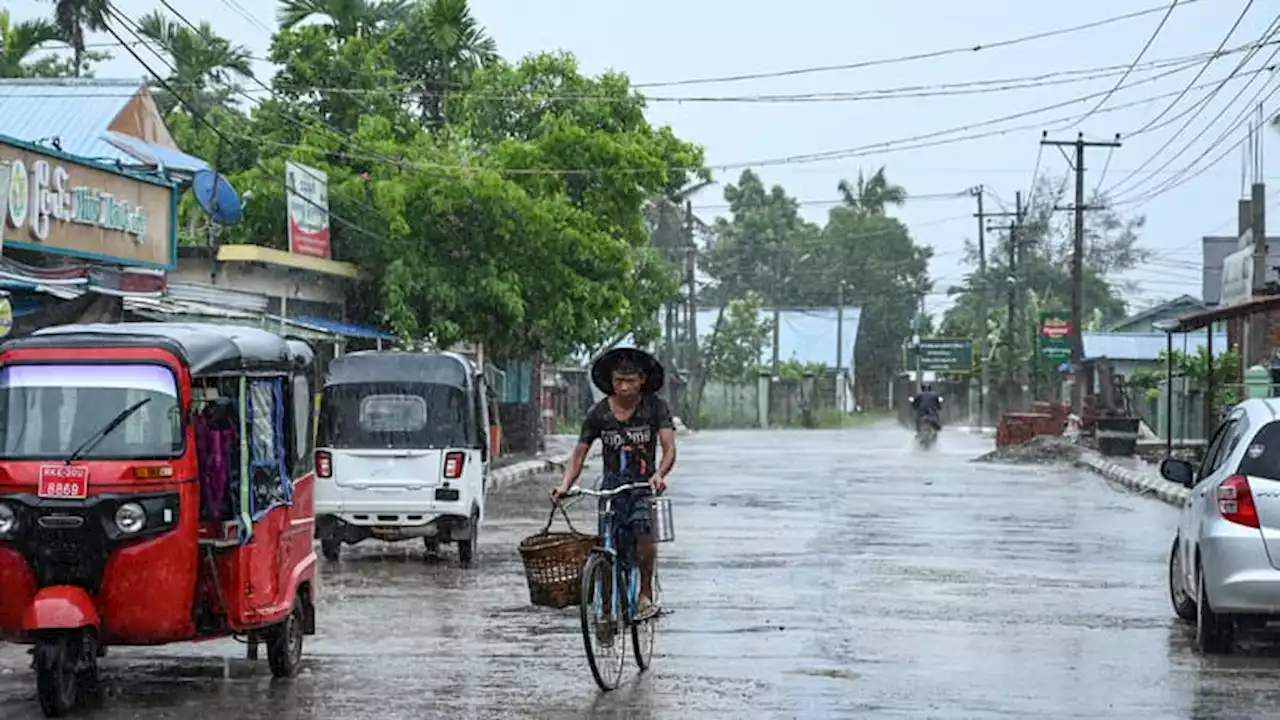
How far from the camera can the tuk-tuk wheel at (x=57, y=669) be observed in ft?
33.2

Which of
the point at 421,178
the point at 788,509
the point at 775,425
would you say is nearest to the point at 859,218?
the point at 775,425

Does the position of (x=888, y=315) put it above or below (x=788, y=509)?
above

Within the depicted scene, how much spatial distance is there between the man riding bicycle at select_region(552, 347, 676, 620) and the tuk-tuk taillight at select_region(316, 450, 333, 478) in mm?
8647

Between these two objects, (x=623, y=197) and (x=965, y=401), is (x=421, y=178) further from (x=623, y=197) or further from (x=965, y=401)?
(x=965, y=401)

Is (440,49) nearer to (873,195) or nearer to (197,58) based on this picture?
(197,58)

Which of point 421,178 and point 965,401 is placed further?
point 965,401

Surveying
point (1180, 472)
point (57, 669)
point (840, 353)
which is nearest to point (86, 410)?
point (57, 669)

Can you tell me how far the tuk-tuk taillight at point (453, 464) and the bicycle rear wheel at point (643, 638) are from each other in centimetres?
832

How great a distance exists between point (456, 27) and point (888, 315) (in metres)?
65.4

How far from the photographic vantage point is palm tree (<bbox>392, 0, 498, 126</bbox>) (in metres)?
46.4

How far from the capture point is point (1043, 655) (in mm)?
13062

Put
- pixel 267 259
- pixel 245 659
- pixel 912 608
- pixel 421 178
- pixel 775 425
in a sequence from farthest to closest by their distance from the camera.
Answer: pixel 775 425
pixel 421 178
pixel 267 259
pixel 912 608
pixel 245 659

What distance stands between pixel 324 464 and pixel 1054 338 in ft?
182

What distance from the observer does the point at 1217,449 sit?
46.7 feet
